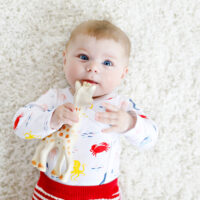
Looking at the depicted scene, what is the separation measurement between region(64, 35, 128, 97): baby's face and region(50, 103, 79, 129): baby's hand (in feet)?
0.36

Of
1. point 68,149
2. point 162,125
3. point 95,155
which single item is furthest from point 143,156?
point 68,149

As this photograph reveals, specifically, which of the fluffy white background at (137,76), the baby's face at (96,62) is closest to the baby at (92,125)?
the baby's face at (96,62)

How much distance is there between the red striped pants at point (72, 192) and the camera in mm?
825

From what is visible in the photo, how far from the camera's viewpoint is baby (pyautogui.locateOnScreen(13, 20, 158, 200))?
792 millimetres

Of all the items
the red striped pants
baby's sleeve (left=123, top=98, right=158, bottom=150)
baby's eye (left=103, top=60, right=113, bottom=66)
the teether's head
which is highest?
baby's eye (left=103, top=60, right=113, bottom=66)

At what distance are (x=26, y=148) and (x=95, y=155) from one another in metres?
0.28

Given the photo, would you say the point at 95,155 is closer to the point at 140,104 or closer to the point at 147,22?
the point at 140,104

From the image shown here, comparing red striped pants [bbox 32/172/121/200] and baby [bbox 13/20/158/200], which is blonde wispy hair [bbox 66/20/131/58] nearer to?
baby [bbox 13/20/158/200]

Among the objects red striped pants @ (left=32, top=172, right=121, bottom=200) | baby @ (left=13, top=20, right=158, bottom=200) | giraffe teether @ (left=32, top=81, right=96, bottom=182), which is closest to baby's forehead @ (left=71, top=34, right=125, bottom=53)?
baby @ (left=13, top=20, right=158, bottom=200)

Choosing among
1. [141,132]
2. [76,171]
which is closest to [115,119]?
[141,132]

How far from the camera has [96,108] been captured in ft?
2.77

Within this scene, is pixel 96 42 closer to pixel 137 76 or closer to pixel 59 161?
pixel 137 76

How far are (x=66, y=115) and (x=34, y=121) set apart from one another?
0.39 feet

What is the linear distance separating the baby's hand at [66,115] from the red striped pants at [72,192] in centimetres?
21
